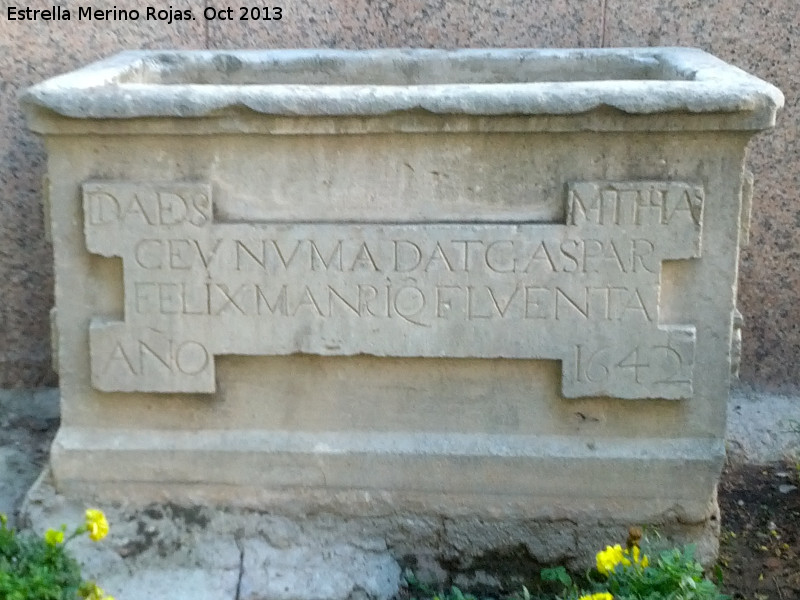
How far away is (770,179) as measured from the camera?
3.66 m

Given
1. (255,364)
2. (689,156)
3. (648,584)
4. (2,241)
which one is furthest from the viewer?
(2,241)

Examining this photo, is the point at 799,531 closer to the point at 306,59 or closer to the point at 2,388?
the point at 306,59

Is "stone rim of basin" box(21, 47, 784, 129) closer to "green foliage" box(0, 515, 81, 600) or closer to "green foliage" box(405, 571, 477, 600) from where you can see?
"green foliage" box(0, 515, 81, 600)

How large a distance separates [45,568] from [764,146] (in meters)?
2.80

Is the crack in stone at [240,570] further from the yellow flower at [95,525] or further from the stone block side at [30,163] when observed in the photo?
the stone block side at [30,163]

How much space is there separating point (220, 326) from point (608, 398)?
1026 mm

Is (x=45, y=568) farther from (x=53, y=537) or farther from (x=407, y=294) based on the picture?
(x=407, y=294)

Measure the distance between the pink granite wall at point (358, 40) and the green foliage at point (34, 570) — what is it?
145cm

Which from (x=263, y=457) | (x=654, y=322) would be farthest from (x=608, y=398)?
(x=263, y=457)

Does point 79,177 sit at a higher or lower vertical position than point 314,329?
higher

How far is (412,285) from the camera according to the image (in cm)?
253

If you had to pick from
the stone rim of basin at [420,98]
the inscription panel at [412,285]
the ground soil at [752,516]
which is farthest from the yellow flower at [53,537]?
the stone rim of basin at [420,98]

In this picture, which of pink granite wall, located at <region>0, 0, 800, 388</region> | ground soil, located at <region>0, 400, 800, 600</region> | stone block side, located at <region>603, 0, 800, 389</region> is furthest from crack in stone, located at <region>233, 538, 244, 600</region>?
stone block side, located at <region>603, 0, 800, 389</region>

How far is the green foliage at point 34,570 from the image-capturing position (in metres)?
2.12
